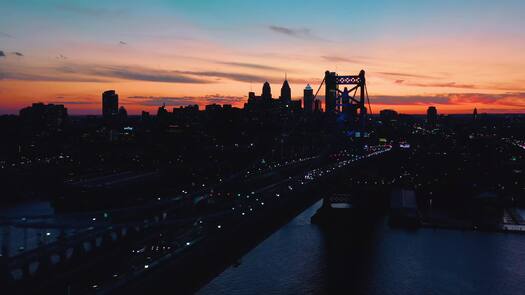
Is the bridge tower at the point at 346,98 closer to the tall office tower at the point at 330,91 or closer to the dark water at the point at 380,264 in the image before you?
the tall office tower at the point at 330,91

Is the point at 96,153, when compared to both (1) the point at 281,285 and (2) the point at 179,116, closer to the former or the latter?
(2) the point at 179,116

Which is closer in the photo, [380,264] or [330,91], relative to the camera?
[380,264]

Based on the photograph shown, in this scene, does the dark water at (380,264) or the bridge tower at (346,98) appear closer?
the dark water at (380,264)

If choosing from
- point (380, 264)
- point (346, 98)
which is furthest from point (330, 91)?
point (380, 264)

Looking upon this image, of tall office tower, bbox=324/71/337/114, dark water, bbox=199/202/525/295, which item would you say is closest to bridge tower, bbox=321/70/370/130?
tall office tower, bbox=324/71/337/114

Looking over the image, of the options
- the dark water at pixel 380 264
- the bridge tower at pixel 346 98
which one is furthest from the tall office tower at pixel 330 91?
the dark water at pixel 380 264

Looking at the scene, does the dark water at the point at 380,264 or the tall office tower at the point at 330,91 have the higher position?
the tall office tower at the point at 330,91

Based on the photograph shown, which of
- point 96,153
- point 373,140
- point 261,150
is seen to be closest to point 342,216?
point 261,150

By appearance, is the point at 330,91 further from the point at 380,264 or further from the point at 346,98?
the point at 380,264

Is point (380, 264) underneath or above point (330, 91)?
underneath
